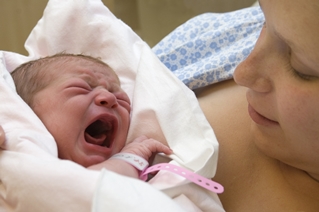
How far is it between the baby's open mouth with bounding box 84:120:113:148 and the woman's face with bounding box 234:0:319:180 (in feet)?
1.11

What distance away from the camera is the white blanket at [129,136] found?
61cm

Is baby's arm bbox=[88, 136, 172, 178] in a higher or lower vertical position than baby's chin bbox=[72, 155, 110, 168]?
higher

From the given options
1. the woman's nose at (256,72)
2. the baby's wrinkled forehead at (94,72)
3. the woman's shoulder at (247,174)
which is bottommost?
the woman's shoulder at (247,174)

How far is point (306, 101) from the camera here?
0.70 metres

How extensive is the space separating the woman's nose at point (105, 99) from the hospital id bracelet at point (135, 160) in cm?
15

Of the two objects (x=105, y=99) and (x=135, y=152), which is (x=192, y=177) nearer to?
(x=135, y=152)

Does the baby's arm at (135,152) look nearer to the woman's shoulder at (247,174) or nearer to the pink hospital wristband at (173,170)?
the pink hospital wristband at (173,170)

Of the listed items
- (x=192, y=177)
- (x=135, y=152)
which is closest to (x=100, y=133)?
(x=135, y=152)

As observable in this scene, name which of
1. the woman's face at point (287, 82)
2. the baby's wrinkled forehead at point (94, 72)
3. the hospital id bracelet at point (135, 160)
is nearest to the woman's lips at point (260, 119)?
the woman's face at point (287, 82)

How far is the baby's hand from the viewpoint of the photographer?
84 centimetres

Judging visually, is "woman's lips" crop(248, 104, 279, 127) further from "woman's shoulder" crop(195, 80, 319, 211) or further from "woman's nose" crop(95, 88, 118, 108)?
"woman's nose" crop(95, 88, 118, 108)

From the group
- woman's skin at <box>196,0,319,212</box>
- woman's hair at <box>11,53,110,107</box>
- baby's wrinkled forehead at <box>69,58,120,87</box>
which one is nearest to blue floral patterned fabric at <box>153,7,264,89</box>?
woman's skin at <box>196,0,319,212</box>

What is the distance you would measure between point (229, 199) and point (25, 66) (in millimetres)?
598

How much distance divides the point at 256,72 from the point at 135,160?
0.30 metres
